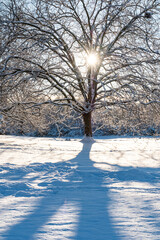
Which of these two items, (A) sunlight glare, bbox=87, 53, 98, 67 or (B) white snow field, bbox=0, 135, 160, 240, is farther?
(A) sunlight glare, bbox=87, 53, 98, 67

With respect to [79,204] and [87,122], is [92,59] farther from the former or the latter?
[79,204]

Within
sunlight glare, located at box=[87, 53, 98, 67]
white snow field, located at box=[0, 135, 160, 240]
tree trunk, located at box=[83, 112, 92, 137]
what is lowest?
white snow field, located at box=[0, 135, 160, 240]

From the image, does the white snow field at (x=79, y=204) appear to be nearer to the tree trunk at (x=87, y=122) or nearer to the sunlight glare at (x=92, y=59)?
the sunlight glare at (x=92, y=59)

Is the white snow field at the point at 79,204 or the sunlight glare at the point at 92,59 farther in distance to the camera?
the sunlight glare at the point at 92,59

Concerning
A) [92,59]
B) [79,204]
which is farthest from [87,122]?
[79,204]

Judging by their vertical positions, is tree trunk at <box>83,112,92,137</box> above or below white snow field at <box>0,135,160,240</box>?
above

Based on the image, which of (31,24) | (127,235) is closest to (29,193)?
(127,235)

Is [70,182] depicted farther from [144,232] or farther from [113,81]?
[113,81]

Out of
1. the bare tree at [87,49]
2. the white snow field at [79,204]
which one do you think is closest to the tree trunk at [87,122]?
the bare tree at [87,49]

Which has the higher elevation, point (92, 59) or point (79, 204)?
point (92, 59)

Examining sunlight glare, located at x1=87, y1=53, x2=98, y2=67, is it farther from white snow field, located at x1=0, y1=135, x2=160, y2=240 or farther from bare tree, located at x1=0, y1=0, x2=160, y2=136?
white snow field, located at x1=0, y1=135, x2=160, y2=240

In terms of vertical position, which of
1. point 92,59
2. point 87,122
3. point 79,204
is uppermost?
point 92,59

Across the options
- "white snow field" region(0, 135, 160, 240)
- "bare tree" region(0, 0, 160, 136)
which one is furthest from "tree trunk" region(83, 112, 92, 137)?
"white snow field" region(0, 135, 160, 240)

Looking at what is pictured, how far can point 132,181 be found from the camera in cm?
432
